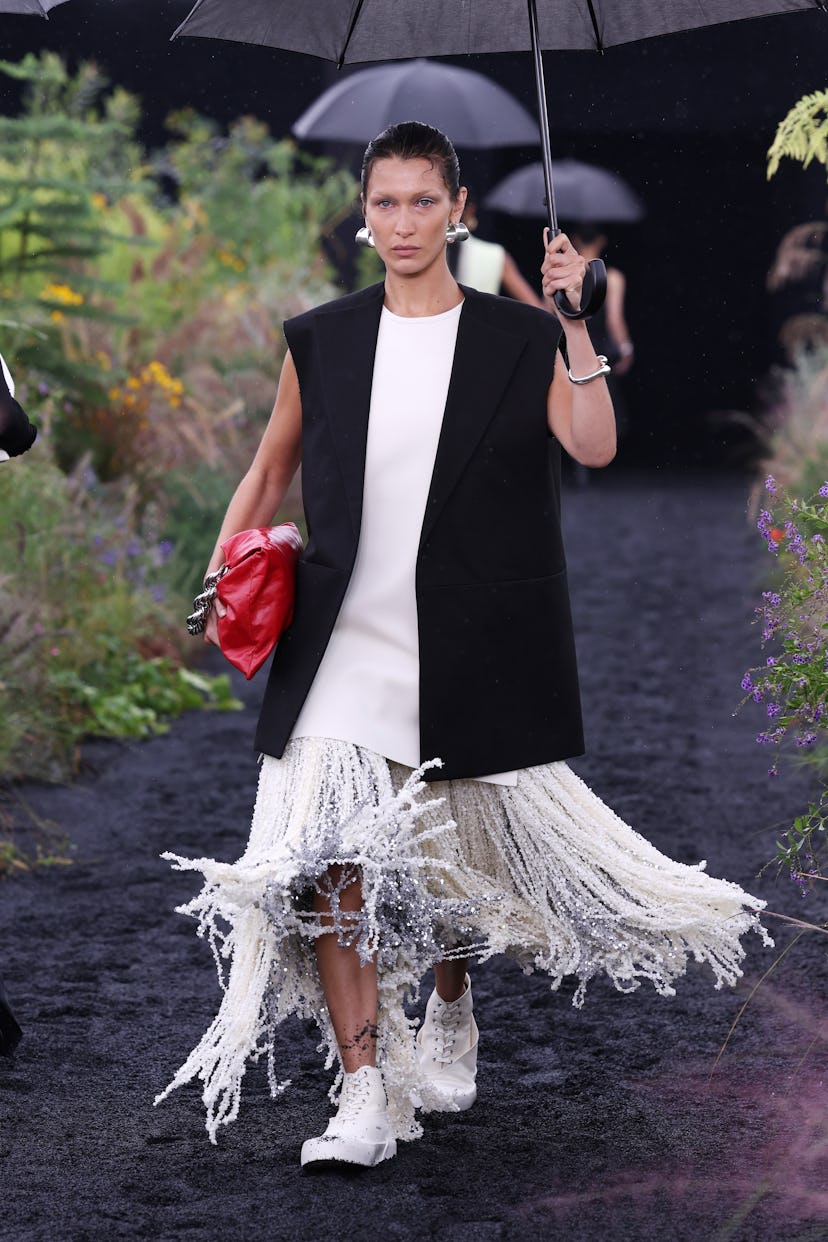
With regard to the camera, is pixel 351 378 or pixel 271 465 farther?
pixel 271 465

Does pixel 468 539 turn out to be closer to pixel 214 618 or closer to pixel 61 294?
pixel 214 618

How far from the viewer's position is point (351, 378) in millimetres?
3672

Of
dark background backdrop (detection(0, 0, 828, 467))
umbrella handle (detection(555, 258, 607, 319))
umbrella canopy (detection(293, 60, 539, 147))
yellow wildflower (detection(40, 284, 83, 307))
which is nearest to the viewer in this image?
umbrella handle (detection(555, 258, 607, 319))

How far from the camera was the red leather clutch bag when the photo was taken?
3600mm

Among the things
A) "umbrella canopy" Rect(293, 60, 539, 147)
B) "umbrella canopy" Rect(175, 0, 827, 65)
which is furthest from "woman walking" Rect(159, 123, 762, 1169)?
"umbrella canopy" Rect(293, 60, 539, 147)

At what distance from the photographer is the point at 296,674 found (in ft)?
12.0

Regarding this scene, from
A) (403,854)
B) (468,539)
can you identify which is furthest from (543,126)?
(403,854)

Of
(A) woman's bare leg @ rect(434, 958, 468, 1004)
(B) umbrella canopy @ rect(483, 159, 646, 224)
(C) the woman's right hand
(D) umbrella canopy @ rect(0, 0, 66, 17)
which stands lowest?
(A) woman's bare leg @ rect(434, 958, 468, 1004)

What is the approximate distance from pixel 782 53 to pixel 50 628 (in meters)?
12.9

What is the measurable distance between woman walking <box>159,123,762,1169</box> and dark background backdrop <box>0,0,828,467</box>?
11923 millimetres

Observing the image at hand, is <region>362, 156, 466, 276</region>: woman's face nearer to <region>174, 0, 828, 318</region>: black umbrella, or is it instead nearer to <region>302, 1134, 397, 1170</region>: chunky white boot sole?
<region>174, 0, 828, 318</region>: black umbrella

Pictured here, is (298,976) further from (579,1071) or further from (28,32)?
(28,32)

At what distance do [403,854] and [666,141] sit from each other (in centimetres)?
1786

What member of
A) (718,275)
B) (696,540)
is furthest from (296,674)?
(718,275)
